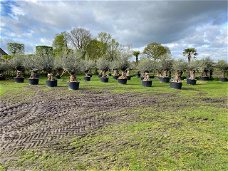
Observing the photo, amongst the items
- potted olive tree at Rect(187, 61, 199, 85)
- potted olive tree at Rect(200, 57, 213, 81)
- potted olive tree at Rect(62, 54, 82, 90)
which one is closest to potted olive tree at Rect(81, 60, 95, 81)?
potted olive tree at Rect(62, 54, 82, 90)

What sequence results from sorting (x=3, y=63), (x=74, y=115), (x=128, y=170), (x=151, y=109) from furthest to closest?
(x=3, y=63) → (x=151, y=109) → (x=74, y=115) → (x=128, y=170)

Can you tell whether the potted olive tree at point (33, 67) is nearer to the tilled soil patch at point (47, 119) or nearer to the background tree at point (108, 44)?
the tilled soil patch at point (47, 119)

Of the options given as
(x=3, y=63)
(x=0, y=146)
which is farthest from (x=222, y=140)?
(x=3, y=63)

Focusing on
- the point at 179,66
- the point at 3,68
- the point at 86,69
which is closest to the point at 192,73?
the point at 179,66

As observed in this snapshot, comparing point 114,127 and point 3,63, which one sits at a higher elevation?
point 3,63

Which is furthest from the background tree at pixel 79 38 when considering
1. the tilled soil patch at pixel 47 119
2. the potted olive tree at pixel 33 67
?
the tilled soil patch at pixel 47 119

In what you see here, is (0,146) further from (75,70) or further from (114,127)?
(75,70)

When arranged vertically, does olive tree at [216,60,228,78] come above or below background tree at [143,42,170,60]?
below

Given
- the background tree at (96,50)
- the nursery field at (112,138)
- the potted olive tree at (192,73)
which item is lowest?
the nursery field at (112,138)

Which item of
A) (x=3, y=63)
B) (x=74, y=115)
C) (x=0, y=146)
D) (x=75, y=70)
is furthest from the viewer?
(x=3, y=63)

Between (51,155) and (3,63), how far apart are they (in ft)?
64.4

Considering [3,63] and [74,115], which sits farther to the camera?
[3,63]

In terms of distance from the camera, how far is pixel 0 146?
4727 millimetres

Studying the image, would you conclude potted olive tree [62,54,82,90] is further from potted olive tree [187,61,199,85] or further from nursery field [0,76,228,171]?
potted olive tree [187,61,199,85]
